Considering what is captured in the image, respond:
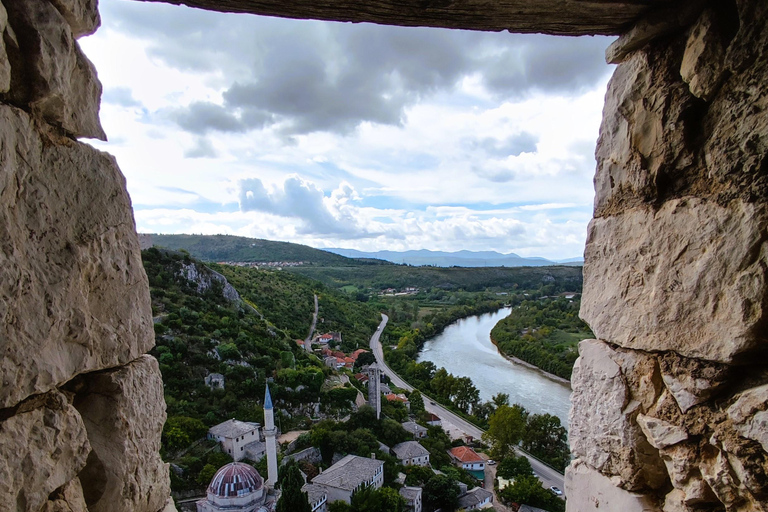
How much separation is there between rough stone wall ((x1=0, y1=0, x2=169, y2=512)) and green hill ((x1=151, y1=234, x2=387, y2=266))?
302 feet

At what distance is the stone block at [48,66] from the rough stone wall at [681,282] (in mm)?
1796

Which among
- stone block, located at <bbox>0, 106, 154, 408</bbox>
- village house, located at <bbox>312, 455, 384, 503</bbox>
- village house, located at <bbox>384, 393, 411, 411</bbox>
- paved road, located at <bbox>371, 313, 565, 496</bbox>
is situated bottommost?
paved road, located at <bbox>371, 313, 565, 496</bbox>

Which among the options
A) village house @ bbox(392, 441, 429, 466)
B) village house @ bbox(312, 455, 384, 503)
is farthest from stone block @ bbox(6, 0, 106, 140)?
village house @ bbox(392, 441, 429, 466)

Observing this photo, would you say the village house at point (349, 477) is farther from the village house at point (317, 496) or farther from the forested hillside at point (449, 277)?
the forested hillside at point (449, 277)

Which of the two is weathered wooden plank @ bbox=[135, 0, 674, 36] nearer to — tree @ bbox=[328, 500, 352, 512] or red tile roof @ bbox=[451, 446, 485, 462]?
tree @ bbox=[328, 500, 352, 512]

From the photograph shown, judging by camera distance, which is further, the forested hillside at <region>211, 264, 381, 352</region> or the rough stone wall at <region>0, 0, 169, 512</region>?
the forested hillside at <region>211, 264, 381, 352</region>

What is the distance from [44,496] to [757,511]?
186 cm

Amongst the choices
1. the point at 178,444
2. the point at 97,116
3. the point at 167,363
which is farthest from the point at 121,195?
the point at 167,363

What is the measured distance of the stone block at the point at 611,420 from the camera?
158 cm

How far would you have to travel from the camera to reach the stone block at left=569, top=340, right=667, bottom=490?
5.19 feet

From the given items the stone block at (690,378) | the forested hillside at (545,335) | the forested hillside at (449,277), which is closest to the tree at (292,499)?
the stone block at (690,378)

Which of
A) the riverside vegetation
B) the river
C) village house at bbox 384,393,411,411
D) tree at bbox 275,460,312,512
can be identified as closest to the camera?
tree at bbox 275,460,312,512

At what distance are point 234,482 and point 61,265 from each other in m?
17.1

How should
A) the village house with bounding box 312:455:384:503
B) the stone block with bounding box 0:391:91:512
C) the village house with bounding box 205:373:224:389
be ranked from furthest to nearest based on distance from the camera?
the village house with bounding box 205:373:224:389 → the village house with bounding box 312:455:384:503 → the stone block with bounding box 0:391:91:512
